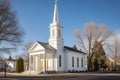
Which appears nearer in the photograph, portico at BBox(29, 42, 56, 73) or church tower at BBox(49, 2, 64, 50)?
portico at BBox(29, 42, 56, 73)

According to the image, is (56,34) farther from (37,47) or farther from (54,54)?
(37,47)

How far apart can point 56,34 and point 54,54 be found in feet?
14.2

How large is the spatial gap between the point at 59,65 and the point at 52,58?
2120mm

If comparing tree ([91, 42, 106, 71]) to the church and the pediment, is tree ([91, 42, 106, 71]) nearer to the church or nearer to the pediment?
the church

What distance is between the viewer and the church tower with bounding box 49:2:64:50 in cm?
4569

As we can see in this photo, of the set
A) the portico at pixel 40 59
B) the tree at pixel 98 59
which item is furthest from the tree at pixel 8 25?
the tree at pixel 98 59

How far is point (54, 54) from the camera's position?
45.3 meters

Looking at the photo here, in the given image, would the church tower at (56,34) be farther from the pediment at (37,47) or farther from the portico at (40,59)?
the pediment at (37,47)

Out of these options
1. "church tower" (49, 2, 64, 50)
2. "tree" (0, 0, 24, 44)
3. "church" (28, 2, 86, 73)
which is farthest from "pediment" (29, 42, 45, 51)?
"tree" (0, 0, 24, 44)

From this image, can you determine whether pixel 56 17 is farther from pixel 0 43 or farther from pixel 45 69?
pixel 0 43

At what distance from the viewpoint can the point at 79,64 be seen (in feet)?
171

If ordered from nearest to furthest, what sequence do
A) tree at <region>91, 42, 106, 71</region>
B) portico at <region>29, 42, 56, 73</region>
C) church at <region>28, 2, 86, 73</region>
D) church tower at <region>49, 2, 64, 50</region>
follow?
portico at <region>29, 42, 56, 73</region>, church at <region>28, 2, 86, 73</region>, church tower at <region>49, 2, 64, 50</region>, tree at <region>91, 42, 106, 71</region>

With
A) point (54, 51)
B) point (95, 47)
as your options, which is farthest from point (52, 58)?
point (95, 47)

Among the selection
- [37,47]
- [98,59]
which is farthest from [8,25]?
[98,59]
